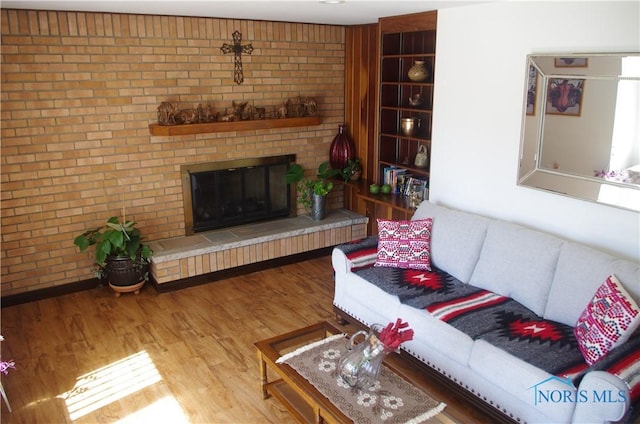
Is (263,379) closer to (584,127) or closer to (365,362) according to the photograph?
(365,362)

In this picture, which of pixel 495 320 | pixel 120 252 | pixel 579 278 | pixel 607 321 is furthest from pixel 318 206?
pixel 607 321

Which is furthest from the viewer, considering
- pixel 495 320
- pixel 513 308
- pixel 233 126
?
pixel 233 126

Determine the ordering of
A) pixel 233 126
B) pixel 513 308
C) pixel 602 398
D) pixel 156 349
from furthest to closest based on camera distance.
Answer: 1. pixel 233 126
2. pixel 156 349
3. pixel 513 308
4. pixel 602 398

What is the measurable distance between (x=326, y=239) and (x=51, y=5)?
2.95 metres

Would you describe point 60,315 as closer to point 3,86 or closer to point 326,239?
point 3,86

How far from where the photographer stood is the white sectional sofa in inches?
91.3

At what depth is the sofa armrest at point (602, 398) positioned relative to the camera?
213 cm

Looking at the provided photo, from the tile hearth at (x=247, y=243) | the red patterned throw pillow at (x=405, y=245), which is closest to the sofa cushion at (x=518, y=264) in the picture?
the red patterned throw pillow at (x=405, y=245)

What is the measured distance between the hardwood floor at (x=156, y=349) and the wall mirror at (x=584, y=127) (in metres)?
1.48

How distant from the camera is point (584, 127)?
3105mm

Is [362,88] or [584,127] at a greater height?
[362,88]

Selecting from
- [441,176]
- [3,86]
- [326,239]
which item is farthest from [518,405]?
[3,86]

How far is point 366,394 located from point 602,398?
38.0 inches

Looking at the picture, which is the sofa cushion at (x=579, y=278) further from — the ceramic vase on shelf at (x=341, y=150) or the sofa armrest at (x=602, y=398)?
the ceramic vase on shelf at (x=341, y=150)
